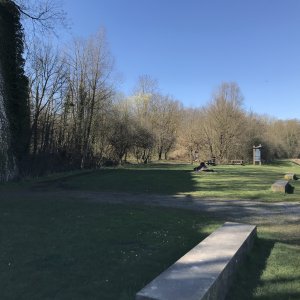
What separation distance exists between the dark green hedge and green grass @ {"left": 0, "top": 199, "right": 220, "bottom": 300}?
10902mm

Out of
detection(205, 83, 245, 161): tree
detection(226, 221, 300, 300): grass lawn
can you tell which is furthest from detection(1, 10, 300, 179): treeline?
detection(226, 221, 300, 300): grass lawn

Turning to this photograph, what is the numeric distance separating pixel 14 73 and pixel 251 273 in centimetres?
1857

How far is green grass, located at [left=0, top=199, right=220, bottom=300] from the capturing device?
457 cm

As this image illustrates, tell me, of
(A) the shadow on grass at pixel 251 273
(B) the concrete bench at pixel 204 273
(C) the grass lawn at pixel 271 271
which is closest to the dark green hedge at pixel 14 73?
(C) the grass lawn at pixel 271 271

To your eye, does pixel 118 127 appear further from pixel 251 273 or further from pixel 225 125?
pixel 251 273

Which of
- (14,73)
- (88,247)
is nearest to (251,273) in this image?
(88,247)

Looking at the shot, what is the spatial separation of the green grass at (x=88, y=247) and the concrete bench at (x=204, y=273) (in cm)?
58

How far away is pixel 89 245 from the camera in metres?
6.46

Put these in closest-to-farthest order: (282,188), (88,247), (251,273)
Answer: (251,273) < (88,247) < (282,188)

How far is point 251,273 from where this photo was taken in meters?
5.15

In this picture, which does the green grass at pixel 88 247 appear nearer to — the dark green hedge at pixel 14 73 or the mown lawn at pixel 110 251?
the mown lawn at pixel 110 251

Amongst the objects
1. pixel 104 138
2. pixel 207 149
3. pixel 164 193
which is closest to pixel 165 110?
pixel 207 149

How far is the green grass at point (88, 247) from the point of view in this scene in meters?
4.57

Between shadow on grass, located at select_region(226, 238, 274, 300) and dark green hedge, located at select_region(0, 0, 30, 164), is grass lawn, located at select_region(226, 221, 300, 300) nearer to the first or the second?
shadow on grass, located at select_region(226, 238, 274, 300)
